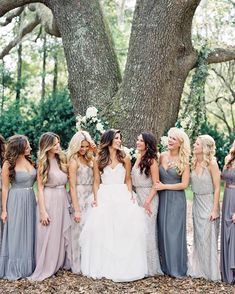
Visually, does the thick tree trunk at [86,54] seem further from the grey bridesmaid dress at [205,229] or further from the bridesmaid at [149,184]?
the grey bridesmaid dress at [205,229]

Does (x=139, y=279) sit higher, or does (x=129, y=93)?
(x=129, y=93)

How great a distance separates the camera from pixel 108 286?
6.22 m

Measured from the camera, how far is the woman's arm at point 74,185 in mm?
6637

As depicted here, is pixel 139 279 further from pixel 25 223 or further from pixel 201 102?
pixel 201 102

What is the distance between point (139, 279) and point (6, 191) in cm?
206

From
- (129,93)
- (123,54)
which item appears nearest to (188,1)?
(129,93)

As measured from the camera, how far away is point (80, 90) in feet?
27.9

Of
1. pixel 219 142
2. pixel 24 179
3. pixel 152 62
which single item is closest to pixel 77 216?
pixel 24 179

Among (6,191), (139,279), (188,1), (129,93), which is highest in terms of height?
(188,1)

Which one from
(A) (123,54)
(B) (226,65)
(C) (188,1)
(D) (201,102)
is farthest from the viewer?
(B) (226,65)

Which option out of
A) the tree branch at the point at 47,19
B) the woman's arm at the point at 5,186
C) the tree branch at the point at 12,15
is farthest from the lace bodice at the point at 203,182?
the tree branch at the point at 12,15

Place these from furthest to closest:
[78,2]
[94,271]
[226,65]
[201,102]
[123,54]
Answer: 1. [226,65]
2. [123,54]
3. [201,102]
4. [78,2]
5. [94,271]

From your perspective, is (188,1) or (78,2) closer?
(188,1)

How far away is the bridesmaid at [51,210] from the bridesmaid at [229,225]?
2075mm
